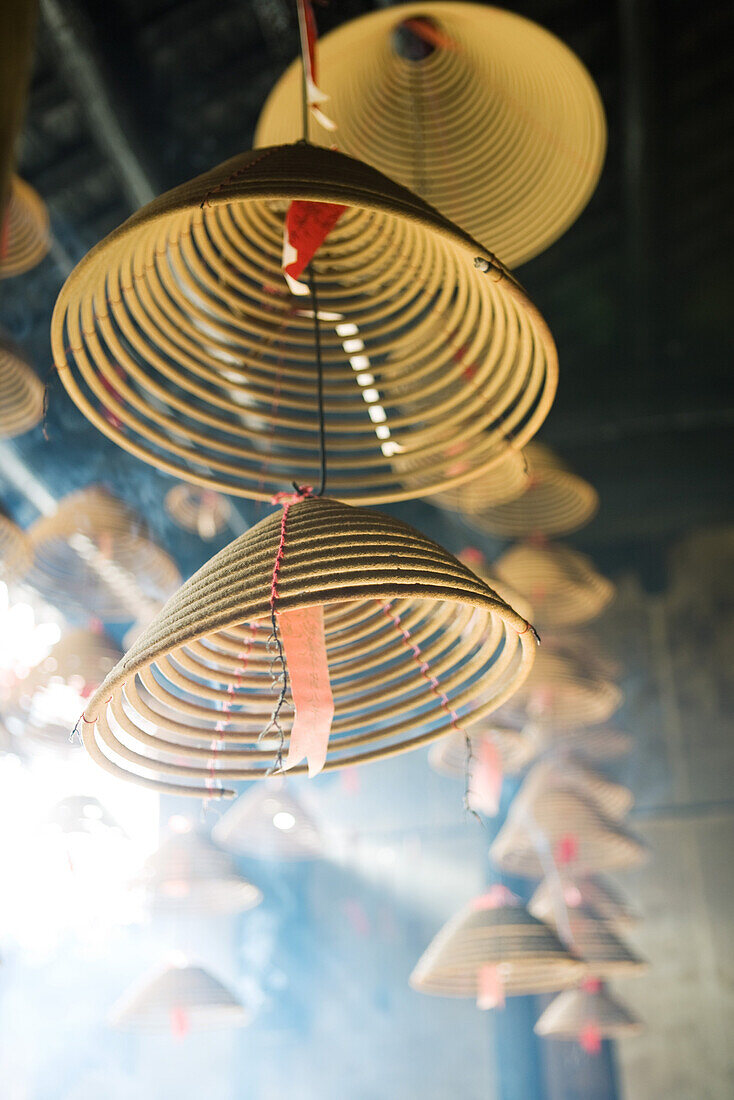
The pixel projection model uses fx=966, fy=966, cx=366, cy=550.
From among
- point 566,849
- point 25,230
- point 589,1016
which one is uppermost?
point 25,230

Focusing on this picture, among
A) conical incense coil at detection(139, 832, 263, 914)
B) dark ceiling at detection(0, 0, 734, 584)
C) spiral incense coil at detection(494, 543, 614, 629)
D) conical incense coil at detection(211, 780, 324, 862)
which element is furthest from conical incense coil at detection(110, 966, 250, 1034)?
dark ceiling at detection(0, 0, 734, 584)

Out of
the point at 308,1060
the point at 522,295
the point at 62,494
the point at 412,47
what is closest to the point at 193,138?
the point at 412,47

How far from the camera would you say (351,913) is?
851cm

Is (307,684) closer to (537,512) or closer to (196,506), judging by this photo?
(537,512)

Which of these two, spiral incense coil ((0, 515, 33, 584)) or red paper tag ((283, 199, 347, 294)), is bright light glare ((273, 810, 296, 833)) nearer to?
spiral incense coil ((0, 515, 33, 584))

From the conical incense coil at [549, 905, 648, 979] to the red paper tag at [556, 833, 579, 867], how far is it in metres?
0.35

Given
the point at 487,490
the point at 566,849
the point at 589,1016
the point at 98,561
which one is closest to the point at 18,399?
the point at 98,561

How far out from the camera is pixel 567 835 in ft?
17.0

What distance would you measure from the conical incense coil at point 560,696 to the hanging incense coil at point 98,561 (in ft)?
6.40

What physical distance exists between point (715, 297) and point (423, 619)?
5.37 m

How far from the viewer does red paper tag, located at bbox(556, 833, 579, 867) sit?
534 cm

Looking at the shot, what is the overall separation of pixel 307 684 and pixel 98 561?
12.9 ft

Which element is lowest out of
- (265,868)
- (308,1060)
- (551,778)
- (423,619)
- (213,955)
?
(308,1060)

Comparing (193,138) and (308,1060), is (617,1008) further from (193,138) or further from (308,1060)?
(193,138)
